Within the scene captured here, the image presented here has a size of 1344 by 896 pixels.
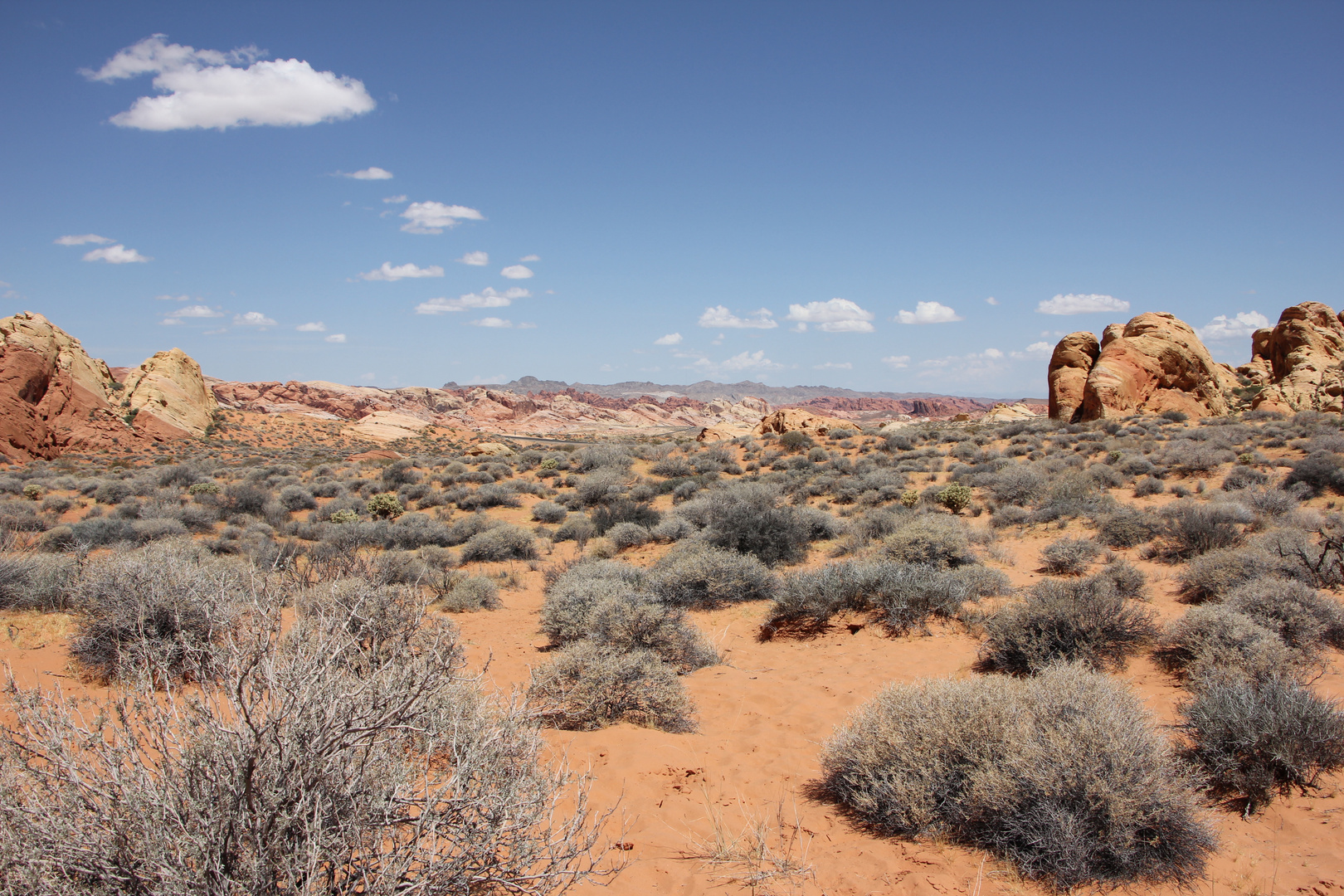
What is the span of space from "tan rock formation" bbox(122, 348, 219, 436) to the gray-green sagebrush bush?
38.2 metres

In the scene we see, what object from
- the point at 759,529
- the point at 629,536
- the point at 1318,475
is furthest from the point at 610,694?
the point at 1318,475

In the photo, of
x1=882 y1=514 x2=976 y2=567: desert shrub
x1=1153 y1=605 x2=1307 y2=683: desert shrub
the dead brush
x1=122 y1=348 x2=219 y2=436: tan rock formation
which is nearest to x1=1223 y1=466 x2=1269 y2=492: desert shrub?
x1=882 y1=514 x2=976 y2=567: desert shrub

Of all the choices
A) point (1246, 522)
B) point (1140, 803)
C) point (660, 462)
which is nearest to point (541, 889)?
point (1140, 803)

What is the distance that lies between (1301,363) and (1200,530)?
26.1 m

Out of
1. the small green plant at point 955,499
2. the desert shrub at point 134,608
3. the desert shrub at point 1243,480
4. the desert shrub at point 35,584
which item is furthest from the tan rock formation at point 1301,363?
the desert shrub at point 35,584

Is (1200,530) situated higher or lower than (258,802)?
lower

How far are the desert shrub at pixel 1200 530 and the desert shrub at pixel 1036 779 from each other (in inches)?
236

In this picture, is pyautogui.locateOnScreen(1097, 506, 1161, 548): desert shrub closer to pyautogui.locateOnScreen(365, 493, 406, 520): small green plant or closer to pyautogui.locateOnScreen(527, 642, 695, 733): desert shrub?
pyautogui.locateOnScreen(527, 642, 695, 733): desert shrub

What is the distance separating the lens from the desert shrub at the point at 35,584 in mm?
6988

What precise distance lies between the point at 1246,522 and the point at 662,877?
34.7 ft

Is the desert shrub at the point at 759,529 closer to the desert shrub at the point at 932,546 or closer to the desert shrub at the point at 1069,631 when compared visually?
the desert shrub at the point at 932,546

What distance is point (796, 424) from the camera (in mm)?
29188

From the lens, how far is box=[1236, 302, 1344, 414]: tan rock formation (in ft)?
79.9

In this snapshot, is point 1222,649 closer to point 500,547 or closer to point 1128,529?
point 1128,529
